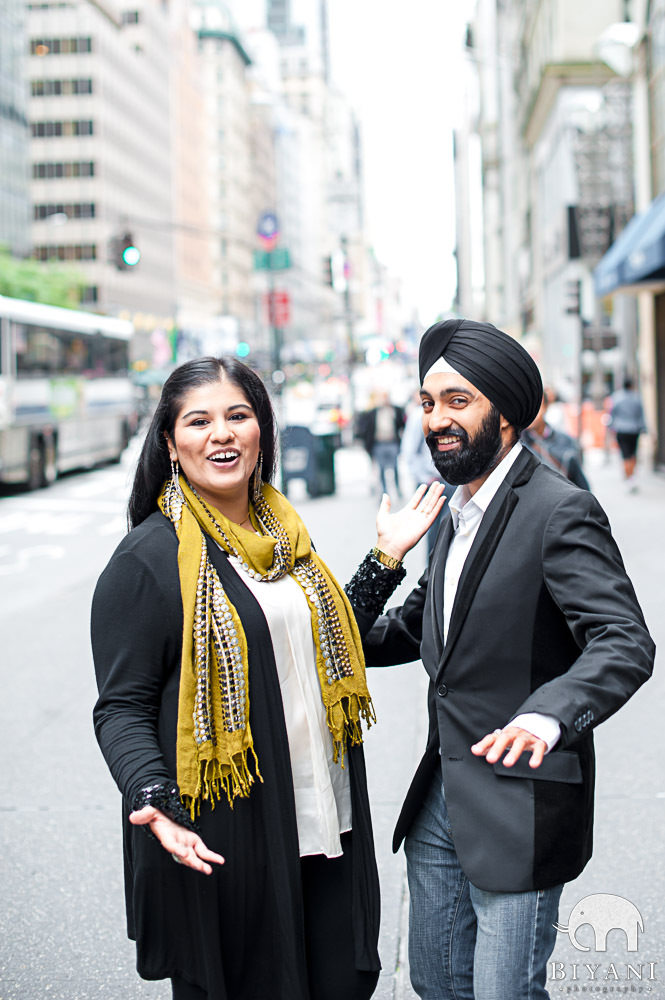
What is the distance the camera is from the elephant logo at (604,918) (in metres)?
4.20

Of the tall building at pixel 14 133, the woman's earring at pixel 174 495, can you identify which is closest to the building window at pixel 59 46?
the tall building at pixel 14 133

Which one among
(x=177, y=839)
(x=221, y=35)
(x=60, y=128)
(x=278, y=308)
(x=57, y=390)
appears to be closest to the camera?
(x=177, y=839)

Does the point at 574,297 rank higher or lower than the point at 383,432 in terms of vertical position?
higher

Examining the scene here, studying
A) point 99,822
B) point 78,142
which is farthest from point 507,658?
point 78,142

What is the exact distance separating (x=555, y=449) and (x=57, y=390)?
2082 centimetres

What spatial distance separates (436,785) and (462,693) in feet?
1.02

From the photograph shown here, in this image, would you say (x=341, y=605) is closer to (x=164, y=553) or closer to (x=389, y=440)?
(x=164, y=553)

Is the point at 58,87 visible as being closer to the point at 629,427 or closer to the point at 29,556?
the point at 629,427

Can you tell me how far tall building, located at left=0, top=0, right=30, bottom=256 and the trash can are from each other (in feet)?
184

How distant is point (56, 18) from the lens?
93.1m

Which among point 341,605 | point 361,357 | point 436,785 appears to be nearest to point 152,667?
point 341,605

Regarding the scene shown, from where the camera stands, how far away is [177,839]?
244 cm

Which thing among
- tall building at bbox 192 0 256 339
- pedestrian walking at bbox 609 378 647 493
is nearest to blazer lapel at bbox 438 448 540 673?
pedestrian walking at bbox 609 378 647 493

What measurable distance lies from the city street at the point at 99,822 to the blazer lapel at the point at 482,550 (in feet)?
0.35
